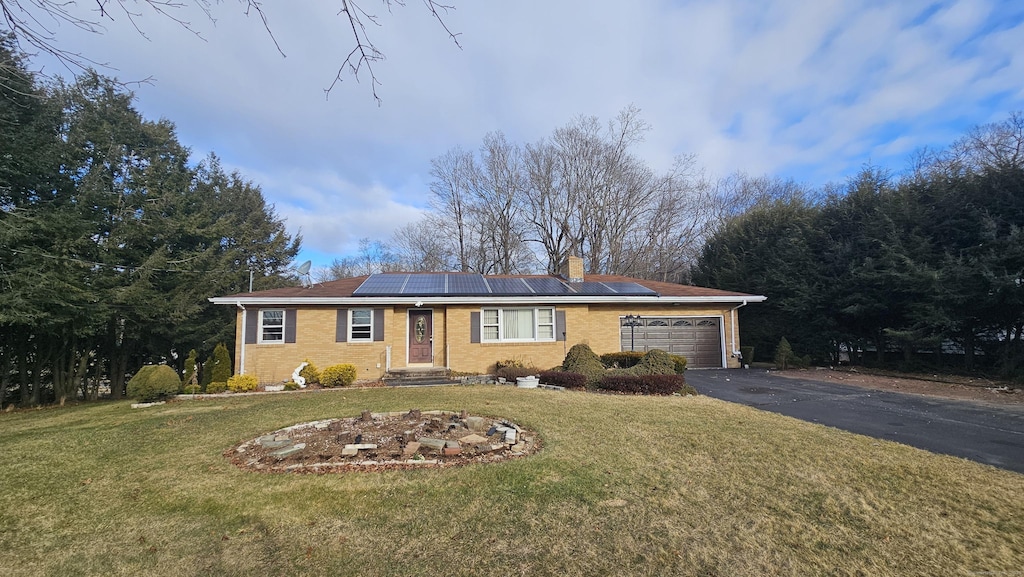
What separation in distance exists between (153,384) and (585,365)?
1056 centimetres

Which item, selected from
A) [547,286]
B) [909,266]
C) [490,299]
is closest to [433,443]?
[490,299]

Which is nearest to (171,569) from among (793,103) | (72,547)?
(72,547)

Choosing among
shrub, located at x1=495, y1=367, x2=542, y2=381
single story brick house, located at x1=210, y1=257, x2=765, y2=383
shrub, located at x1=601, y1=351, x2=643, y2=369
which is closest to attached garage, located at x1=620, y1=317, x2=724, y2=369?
single story brick house, located at x1=210, y1=257, x2=765, y2=383

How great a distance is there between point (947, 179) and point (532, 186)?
19.2 metres

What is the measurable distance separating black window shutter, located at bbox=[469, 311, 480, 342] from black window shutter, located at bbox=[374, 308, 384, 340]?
2.83 m

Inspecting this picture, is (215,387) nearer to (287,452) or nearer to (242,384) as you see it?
(242,384)

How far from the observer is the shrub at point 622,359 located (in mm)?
13258

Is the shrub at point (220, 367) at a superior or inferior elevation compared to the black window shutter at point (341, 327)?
inferior

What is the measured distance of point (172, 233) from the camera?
583 inches

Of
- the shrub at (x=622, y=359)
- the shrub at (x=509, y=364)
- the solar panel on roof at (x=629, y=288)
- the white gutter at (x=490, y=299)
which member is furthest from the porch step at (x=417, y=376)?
the solar panel on roof at (x=629, y=288)

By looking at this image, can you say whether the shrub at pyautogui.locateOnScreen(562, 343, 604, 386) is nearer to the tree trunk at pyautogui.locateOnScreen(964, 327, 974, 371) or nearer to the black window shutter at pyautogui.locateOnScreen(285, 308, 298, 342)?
the black window shutter at pyautogui.locateOnScreen(285, 308, 298, 342)

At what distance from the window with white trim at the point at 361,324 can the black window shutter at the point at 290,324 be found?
1656 millimetres

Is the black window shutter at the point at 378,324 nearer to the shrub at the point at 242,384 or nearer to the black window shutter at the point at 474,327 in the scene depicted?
the black window shutter at the point at 474,327

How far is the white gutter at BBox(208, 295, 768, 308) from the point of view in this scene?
42.9 ft
